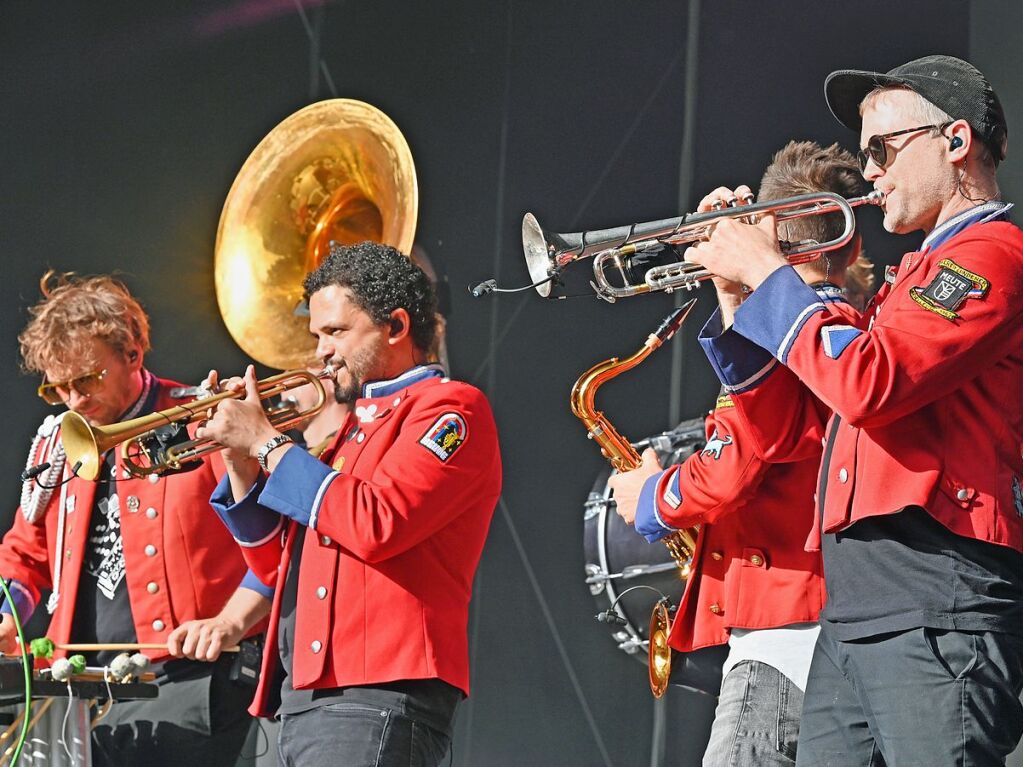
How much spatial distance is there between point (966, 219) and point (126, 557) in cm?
235

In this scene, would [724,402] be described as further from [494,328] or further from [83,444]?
[494,328]

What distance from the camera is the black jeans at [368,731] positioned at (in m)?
2.69

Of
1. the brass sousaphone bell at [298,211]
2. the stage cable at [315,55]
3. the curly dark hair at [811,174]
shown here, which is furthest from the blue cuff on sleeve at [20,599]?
the curly dark hair at [811,174]

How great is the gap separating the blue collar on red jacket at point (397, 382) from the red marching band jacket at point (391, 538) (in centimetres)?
6

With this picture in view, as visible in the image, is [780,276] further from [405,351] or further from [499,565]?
[499,565]

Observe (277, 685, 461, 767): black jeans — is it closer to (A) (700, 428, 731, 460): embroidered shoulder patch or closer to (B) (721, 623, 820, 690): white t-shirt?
(B) (721, 623, 820, 690): white t-shirt

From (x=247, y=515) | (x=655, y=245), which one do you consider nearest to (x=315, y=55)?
(x=247, y=515)

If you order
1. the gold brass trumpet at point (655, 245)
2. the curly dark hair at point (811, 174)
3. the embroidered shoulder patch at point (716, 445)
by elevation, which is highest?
the curly dark hair at point (811, 174)

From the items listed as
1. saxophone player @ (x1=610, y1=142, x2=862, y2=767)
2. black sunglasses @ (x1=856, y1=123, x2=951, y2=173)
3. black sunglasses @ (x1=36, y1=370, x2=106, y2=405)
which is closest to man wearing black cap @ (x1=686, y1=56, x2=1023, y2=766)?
black sunglasses @ (x1=856, y1=123, x2=951, y2=173)

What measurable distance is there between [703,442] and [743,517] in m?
0.90

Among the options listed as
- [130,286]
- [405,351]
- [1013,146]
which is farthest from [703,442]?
[130,286]

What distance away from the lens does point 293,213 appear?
4.67 metres

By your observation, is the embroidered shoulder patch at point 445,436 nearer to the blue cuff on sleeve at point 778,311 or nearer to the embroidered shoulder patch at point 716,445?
the embroidered shoulder patch at point 716,445

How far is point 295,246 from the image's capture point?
464 centimetres
